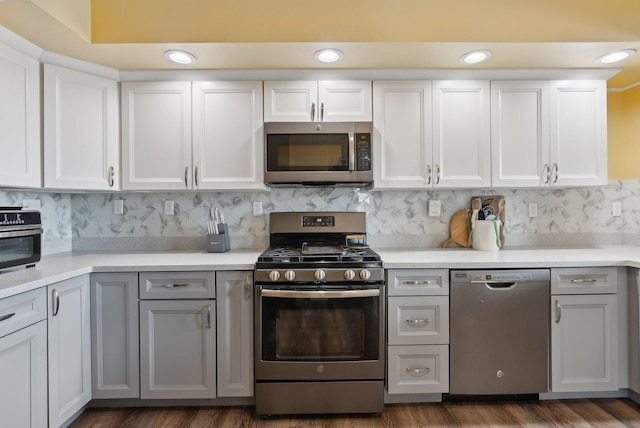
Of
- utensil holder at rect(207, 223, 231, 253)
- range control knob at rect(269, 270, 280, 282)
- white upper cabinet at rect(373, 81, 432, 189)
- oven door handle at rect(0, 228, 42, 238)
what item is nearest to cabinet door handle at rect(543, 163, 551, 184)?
white upper cabinet at rect(373, 81, 432, 189)

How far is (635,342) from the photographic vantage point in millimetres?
1977

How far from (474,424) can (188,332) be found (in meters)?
1.68

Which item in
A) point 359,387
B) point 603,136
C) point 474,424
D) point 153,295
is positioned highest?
point 603,136

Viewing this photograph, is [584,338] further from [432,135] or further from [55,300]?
[55,300]

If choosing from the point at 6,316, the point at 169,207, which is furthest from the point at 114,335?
the point at 169,207

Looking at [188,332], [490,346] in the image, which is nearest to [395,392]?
[490,346]

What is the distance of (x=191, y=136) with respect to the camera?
7.34 feet

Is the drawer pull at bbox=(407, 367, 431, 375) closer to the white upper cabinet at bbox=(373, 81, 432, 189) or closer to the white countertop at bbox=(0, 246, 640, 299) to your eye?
the white countertop at bbox=(0, 246, 640, 299)

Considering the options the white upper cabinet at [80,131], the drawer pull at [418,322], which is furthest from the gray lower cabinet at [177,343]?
the drawer pull at [418,322]

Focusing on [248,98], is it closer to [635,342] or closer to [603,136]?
[603,136]

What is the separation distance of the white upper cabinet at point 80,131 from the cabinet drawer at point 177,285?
2.40 feet

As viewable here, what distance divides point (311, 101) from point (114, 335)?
1.85 metres

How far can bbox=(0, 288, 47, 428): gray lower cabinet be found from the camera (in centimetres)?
141

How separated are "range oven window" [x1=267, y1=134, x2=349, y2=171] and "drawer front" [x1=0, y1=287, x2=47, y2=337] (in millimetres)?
1346
